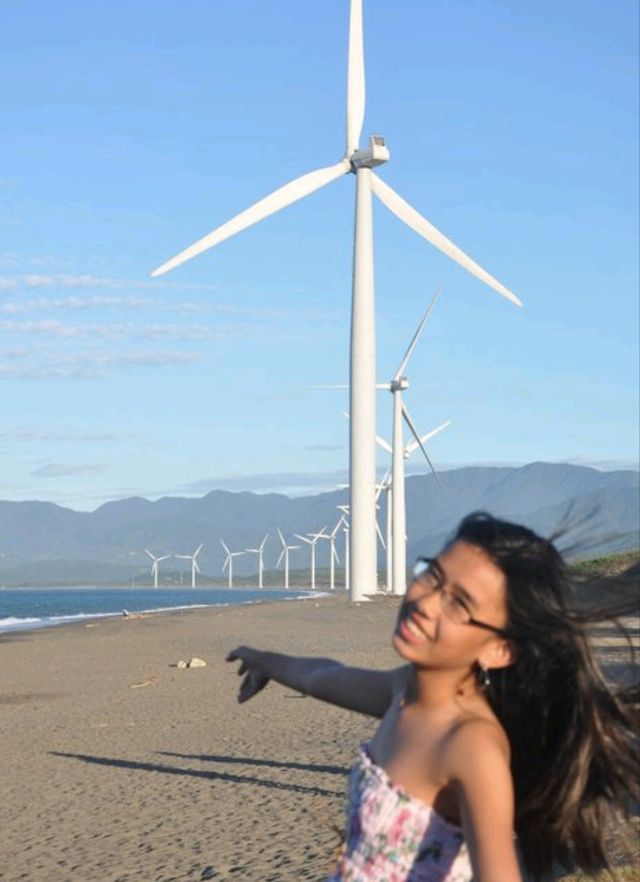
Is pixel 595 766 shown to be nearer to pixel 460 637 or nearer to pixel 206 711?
pixel 460 637

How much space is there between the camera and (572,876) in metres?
6.31

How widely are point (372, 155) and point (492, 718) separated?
4661 cm

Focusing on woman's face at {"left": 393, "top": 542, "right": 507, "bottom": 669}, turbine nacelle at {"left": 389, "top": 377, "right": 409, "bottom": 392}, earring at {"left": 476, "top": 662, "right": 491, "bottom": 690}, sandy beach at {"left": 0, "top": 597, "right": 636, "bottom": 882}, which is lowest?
sandy beach at {"left": 0, "top": 597, "right": 636, "bottom": 882}

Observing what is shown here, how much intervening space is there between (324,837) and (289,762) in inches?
156

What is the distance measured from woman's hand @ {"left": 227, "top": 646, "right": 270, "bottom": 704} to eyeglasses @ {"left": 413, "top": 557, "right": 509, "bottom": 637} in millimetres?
865

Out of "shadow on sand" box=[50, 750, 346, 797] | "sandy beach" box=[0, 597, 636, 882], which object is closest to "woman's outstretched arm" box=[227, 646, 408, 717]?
"sandy beach" box=[0, 597, 636, 882]

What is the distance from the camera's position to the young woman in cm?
312

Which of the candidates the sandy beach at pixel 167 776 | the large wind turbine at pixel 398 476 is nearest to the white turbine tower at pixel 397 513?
the large wind turbine at pixel 398 476

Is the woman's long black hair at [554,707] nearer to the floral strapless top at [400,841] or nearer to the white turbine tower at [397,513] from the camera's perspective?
the floral strapless top at [400,841]

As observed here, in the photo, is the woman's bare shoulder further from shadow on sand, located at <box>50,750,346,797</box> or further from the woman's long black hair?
shadow on sand, located at <box>50,750,346,797</box>

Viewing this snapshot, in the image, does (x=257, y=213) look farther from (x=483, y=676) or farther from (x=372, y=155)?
(x=483, y=676)

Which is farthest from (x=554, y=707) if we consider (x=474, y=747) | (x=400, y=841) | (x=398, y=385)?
(x=398, y=385)

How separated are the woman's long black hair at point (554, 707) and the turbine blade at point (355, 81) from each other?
47337 mm

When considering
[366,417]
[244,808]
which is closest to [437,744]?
[244,808]
